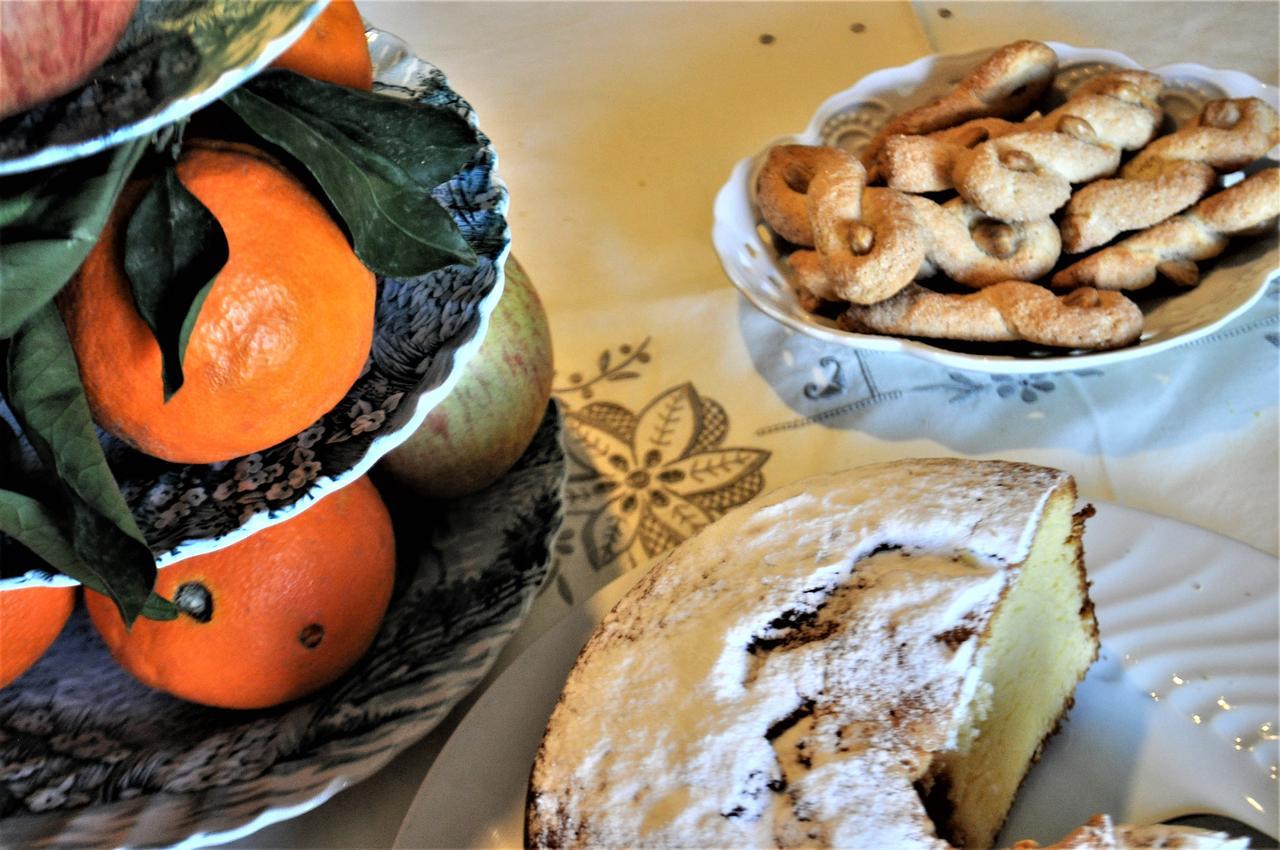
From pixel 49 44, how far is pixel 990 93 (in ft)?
2.10

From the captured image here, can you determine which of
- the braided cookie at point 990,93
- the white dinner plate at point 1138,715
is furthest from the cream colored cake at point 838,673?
the braided cookie at point 990,93

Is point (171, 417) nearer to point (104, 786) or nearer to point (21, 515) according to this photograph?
point (21, 515)

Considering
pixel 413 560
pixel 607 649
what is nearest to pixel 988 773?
pixel 607 649

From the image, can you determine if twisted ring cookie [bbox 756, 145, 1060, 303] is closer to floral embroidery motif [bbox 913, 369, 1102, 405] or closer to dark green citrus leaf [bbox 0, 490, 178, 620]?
floral embroidery motif [bbox 913, 369, 1102, 405]

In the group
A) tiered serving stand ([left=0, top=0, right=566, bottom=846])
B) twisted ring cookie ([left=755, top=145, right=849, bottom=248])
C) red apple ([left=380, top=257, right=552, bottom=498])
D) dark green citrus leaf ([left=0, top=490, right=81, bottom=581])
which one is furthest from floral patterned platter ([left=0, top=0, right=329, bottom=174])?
twisted ring cookie ([left=755, top=145, right=849, bottom=248])

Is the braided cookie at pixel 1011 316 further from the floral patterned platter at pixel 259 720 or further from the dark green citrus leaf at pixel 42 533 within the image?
the dark green citrus leaf at pixel 42 533

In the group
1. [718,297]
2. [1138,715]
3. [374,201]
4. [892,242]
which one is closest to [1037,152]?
[892,242]

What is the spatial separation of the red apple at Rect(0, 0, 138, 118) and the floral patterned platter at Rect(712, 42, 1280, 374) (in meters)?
0.43

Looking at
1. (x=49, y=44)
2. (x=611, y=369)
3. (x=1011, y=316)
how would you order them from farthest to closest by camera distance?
1. (x=611, y=369)
2. (x=1011, y=316)
3. (x=49, y=44)

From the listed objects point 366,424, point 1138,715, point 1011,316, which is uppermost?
point 366,424

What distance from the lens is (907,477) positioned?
474mm

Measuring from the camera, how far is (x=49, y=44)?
0.26 m

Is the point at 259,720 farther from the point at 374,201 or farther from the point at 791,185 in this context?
the point at 791,185

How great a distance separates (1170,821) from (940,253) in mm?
356
